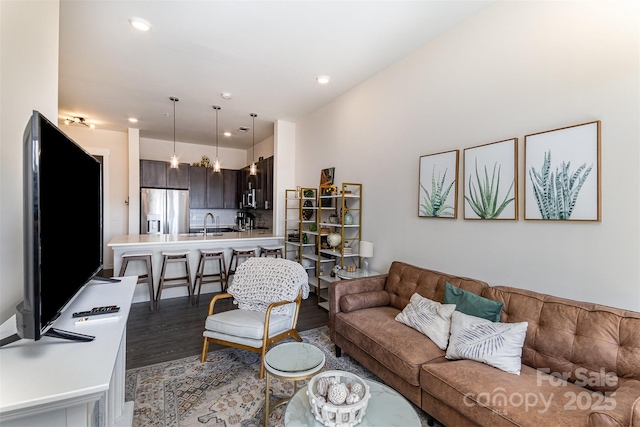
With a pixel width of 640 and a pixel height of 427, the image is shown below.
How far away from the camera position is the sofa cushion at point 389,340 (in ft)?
6.37

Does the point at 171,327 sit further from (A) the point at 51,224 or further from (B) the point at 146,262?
(A) the point at 51,224

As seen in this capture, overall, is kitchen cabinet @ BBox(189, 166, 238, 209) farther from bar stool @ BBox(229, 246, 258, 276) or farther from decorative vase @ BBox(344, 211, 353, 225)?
decorative vase @ BBox(344, 211, 353, 225)

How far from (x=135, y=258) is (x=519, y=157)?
14.7ft

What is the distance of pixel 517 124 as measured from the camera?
7.33 ft

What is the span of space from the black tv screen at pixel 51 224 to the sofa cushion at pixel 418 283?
7.99 feet

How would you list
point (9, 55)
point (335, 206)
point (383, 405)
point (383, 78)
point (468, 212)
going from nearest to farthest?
point (9, 55) → point (383, 405) → point (468, 212) → point (383, 78) → point (335, 206)

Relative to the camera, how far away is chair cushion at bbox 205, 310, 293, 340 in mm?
2438

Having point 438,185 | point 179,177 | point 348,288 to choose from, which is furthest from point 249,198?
point 438,185

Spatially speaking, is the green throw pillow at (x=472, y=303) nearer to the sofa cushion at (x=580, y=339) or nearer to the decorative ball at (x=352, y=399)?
the sofa cushion at (x=580, y=339)

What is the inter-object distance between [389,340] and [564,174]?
1664 mm

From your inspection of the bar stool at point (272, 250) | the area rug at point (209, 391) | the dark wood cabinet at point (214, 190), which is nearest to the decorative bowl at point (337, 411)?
the area rug at point (209, 391)

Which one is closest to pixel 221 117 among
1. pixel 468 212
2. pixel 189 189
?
pixel 189 189

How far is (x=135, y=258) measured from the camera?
393 cm

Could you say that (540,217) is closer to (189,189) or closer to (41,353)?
(41,353)
